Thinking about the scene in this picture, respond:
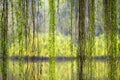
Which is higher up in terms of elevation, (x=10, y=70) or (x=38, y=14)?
(x=38, y=14)

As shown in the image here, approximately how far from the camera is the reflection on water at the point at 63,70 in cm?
326

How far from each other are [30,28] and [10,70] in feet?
1.38

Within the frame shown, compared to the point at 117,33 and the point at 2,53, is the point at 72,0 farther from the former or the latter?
the point at 2,53

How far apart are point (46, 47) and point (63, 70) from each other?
0.32 meters

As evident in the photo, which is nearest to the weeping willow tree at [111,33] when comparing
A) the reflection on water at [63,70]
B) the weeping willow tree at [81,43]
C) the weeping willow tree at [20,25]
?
the reflection on water at [63,70]

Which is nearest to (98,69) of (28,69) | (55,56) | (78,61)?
(78,61)

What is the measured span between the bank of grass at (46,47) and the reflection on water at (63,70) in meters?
0.09

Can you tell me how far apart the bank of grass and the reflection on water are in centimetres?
9

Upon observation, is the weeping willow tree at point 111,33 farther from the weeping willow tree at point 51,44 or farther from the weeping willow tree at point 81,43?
the weeping willow tree at point 51,44

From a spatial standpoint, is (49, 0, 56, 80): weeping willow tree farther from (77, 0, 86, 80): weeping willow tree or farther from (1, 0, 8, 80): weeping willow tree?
(1, 0, 8, 80): weeping willow tree

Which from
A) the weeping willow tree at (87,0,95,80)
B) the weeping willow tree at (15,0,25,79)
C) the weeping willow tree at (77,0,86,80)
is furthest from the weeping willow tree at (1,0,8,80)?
the weeping willow tree at (87,0,95,80)

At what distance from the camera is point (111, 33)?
3496mm

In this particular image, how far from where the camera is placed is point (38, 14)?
3307mm

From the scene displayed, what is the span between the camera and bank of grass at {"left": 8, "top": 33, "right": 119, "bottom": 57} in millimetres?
3260
